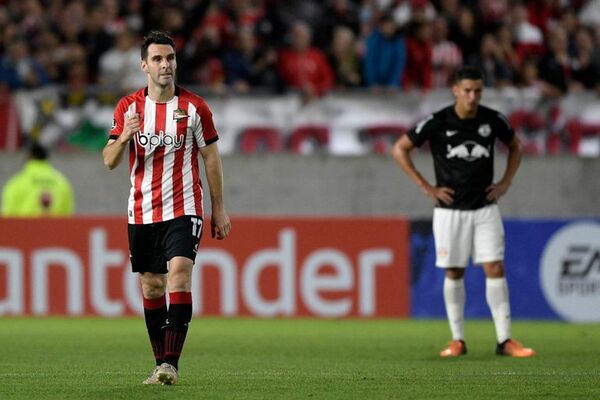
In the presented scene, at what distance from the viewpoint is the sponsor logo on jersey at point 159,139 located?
7.84 m

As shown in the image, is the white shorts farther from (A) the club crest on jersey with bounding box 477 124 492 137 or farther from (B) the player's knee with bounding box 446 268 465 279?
(A) the club crest on jersey with bounding box 477 124 492 137

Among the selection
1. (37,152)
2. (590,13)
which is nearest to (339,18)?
(590,13)

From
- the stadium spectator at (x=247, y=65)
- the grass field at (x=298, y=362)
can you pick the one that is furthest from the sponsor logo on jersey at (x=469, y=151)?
the stadium spectator at (x=247, y=65)

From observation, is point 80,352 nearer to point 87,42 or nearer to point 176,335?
point 176,335

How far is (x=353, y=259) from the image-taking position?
48.3ft

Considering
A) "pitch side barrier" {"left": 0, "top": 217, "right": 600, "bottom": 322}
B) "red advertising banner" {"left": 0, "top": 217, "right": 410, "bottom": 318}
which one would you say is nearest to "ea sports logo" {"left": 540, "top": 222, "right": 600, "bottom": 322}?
"pitch side barrier" {"left": 0, "top": 217, "right": 600, "bottom": 322}

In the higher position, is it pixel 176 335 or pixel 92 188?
pixel 92 188

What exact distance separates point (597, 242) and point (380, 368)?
19.5 ft

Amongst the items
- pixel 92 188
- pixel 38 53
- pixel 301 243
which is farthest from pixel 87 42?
pixel 301 243

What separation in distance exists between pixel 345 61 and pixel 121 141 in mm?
9848

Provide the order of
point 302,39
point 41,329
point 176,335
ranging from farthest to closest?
point 302,39 < point 41,329 < point 176,335

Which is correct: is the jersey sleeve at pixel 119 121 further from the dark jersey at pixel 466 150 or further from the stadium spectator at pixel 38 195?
the stadium spectator at pixel 38 195

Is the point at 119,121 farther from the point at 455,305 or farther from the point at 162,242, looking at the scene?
the point at 455,305

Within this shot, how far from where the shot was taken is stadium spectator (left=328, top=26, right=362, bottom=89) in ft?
56.1
